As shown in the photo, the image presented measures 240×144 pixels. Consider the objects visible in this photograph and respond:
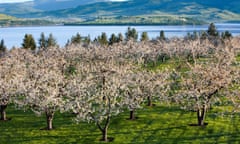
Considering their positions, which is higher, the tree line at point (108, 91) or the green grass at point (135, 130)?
the tree line at point (108, 91)

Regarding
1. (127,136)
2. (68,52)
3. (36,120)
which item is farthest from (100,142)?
(68,52)

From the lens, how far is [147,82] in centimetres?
6894

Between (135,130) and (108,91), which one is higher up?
(108,91)

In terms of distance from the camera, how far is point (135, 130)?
5919 cm

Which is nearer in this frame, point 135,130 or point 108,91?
point 108,91

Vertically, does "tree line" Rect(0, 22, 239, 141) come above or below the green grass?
above

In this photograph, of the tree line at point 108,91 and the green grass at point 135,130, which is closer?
the green grass at point 135,130

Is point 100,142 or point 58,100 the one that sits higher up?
point 58,100

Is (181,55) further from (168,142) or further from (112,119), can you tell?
(168,142)

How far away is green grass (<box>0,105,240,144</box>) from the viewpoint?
178 feet

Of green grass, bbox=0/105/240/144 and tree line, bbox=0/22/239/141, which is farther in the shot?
tree line, bbox=0/22/239/141

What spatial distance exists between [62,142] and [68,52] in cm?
8648

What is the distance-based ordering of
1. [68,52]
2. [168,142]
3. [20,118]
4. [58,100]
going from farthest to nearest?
[68,52] < [20,118] < [58,100] < [168,142]

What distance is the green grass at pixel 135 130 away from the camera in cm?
5419
